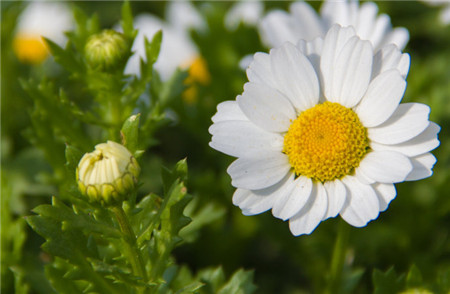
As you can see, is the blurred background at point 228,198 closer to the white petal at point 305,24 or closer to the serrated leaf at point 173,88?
the serrated leaf at point 173,88

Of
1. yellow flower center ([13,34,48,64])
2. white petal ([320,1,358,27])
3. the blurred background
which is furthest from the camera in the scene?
yellow flower center ([13,34,48,64])

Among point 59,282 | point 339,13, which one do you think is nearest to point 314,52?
point 339,13

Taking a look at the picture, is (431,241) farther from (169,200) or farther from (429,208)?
(169,200)

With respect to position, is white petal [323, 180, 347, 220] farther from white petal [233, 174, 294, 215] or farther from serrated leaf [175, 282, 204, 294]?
serrated leaf [175, 282, 204, 294]

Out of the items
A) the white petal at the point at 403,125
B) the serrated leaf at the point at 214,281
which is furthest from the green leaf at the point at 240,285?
the white petal at the point at 403,125

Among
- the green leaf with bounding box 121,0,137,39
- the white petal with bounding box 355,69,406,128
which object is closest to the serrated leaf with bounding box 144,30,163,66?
the green leaf with bounding box 121,0,137,39

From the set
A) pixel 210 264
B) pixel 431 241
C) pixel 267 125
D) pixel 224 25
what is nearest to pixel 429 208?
pixel 431 241

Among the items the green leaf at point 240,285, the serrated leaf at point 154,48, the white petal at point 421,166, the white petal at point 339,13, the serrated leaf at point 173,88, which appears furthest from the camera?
the white petal at point 339,13
